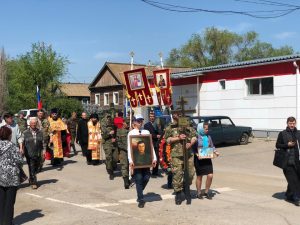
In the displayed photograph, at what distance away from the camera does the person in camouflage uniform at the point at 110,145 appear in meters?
12.7

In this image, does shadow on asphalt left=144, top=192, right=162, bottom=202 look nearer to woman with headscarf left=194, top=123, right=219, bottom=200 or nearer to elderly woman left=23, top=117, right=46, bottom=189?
woman with headscarf left=194, top=123, right=219, bottom=200

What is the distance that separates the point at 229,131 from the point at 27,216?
530 inches

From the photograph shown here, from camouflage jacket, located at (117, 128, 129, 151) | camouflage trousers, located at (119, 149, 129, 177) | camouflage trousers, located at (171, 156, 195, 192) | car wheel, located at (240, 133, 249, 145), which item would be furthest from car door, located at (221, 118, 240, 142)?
camouflage trousers, located at (171, 156, 195, 192)

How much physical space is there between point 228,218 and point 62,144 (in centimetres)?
893

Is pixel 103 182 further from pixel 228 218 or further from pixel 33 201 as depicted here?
pixel 228 218

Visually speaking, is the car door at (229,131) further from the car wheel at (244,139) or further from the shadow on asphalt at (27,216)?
the shadow on asphalt at (27,216)

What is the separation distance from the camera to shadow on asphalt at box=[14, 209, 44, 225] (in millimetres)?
8077

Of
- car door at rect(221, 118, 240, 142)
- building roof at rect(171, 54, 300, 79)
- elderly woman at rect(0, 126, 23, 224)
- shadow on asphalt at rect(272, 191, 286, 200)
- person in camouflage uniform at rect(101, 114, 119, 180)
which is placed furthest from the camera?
building roof at rect(171, 54, 300, 79)

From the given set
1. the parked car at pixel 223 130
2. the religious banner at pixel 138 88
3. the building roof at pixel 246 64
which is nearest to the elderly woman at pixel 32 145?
the religious banner at pixel 138 88

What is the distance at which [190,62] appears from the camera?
65125 mm

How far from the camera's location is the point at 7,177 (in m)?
7.41

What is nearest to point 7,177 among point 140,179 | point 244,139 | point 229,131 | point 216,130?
point 140,179

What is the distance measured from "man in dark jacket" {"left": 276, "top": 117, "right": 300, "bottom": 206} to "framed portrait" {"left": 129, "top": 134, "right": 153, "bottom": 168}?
2541 millimetres

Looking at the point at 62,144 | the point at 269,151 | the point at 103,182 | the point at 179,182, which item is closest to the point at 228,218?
the point at 179,182
